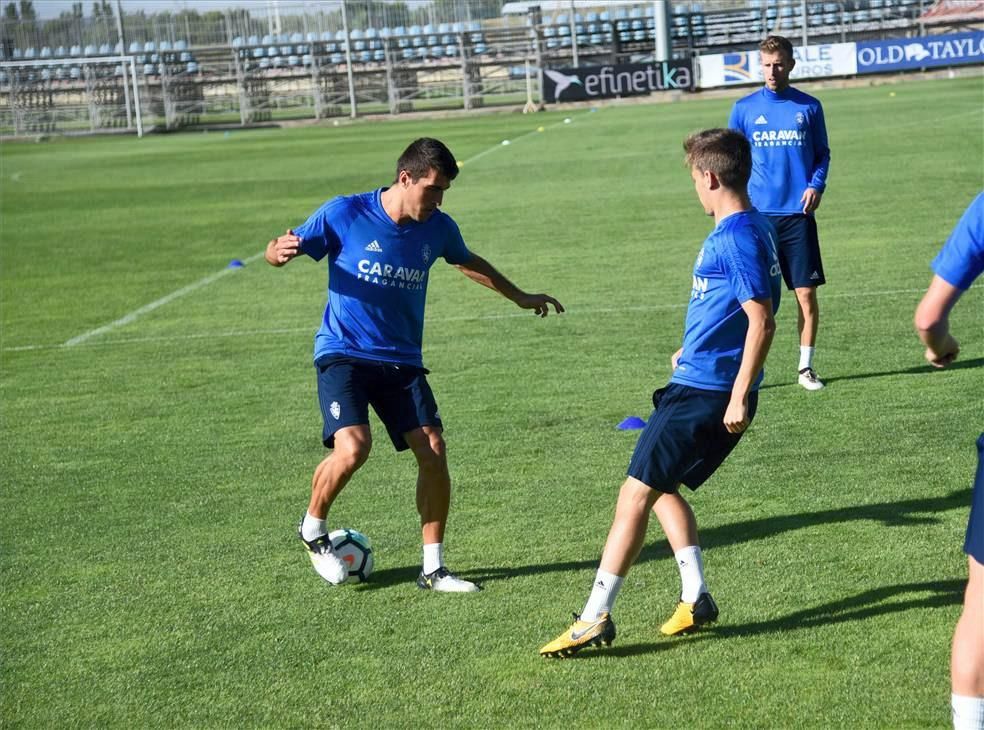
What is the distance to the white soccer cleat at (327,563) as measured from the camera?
621cm

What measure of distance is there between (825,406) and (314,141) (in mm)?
33512

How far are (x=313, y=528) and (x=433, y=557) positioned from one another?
61 cm

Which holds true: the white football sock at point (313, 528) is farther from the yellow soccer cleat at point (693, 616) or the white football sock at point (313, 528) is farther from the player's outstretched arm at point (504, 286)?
the yellow soccer cleat at point (693, 616)

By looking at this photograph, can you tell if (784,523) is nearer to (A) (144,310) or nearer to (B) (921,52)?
(A) (144,310)

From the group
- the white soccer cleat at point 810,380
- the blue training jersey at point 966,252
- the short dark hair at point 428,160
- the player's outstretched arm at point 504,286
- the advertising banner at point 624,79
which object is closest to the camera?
the blue training jersey at point 966,252

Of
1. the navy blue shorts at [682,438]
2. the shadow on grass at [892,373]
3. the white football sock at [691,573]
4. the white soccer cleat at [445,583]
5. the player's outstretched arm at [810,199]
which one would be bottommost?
the shadow on grass at [892,373]

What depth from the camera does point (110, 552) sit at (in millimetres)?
6887

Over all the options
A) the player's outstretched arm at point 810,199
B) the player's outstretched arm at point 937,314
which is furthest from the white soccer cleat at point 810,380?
the player's outstretched arm at point 937,314

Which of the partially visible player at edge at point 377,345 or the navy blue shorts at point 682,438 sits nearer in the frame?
the navy blue shorts at point 682,438

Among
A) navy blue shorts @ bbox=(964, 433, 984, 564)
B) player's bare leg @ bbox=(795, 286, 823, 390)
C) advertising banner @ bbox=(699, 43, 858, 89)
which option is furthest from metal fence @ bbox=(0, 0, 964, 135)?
navy blue shorts @ bbox=(964, 433, 984, 564)

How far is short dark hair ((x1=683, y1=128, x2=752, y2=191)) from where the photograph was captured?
5.14 m

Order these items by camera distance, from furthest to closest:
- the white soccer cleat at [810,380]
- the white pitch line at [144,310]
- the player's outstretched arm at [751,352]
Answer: the white pitch line at [144,310], the white soccer cleat at [810,380], the player's outstretched arm at [751,352]

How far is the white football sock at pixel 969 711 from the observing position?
3766 mm

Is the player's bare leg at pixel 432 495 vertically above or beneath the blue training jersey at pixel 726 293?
beneath
